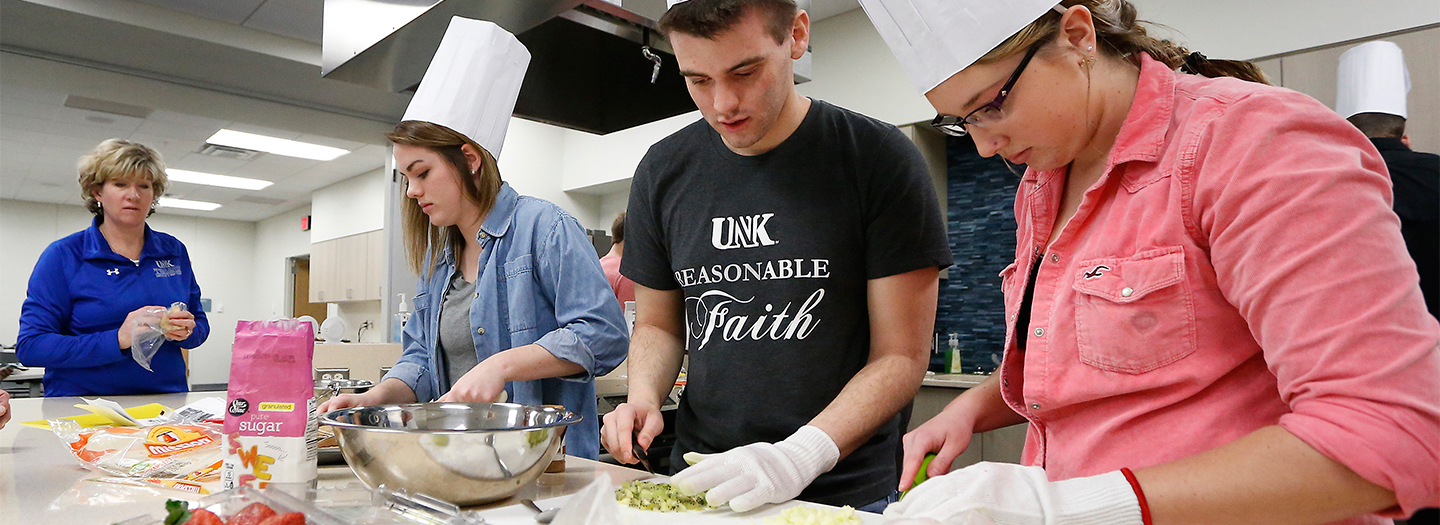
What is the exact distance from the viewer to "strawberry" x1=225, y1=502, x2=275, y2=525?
77cm

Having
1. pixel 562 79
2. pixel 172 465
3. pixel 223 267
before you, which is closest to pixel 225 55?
A: pixel 562 79

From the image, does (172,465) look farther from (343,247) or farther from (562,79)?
(343,247)

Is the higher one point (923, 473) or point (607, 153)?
point (607, 153)

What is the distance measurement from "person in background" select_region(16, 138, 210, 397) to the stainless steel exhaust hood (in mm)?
993

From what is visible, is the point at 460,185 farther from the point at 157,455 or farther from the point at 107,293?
the point at 107,293

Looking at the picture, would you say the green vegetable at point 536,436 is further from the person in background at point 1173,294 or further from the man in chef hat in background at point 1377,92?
the man in chef hat in background at point 1377,92

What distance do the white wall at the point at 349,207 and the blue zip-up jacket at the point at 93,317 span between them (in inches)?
216

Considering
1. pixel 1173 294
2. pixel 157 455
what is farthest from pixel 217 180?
pixel 1173 294

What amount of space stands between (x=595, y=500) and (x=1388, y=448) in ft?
2.05

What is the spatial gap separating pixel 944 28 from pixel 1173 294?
384 mm

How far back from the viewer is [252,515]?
78cm

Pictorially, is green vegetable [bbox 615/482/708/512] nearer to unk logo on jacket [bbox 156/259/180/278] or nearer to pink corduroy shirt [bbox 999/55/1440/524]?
pink corduroy shirt [bbox 999/55/1440/524]

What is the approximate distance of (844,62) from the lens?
4.51 m

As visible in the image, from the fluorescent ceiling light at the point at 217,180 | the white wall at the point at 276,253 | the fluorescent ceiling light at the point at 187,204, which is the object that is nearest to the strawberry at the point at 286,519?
the fluorescent ceiling light at the point at 217,180
